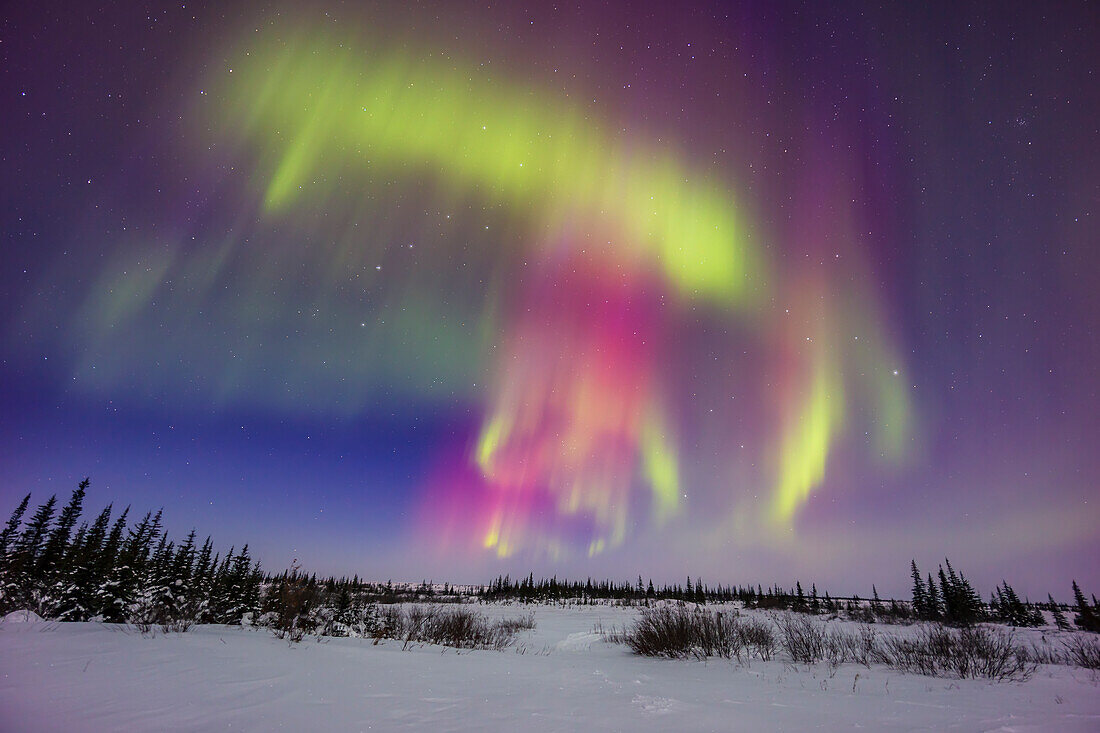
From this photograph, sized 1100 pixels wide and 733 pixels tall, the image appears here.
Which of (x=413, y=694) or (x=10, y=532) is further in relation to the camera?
(x=10, y=532)

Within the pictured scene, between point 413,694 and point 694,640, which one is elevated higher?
point 413,694

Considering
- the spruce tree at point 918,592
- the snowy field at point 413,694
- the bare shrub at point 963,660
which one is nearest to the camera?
the snowy field at point 413,694

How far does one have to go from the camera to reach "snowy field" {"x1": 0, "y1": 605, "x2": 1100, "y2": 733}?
5605mm

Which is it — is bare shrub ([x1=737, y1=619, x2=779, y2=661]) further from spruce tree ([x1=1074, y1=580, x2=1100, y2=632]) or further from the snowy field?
spruce tree ([x1=1074, y1=580, x2=1100, y2=632])

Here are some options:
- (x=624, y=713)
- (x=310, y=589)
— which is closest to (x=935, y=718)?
(x=624, y=713)

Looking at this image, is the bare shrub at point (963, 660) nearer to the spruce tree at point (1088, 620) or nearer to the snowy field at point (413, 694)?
the snowy field at point (413, 694)

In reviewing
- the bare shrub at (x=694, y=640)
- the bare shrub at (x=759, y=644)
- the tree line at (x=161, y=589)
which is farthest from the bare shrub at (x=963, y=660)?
the tree line at (x=161, y=589)

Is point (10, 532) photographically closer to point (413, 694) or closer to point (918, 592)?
point (413, 694)

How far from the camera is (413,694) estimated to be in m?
7.44

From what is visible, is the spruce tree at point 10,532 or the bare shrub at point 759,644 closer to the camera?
the bare shrub at point 759,644

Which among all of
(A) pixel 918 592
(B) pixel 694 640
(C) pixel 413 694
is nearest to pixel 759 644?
(B) pixel 694 640

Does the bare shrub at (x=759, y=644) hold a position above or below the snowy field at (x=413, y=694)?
below

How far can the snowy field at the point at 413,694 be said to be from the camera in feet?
18.4

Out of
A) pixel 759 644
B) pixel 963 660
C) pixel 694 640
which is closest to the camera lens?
pixel 963 660
